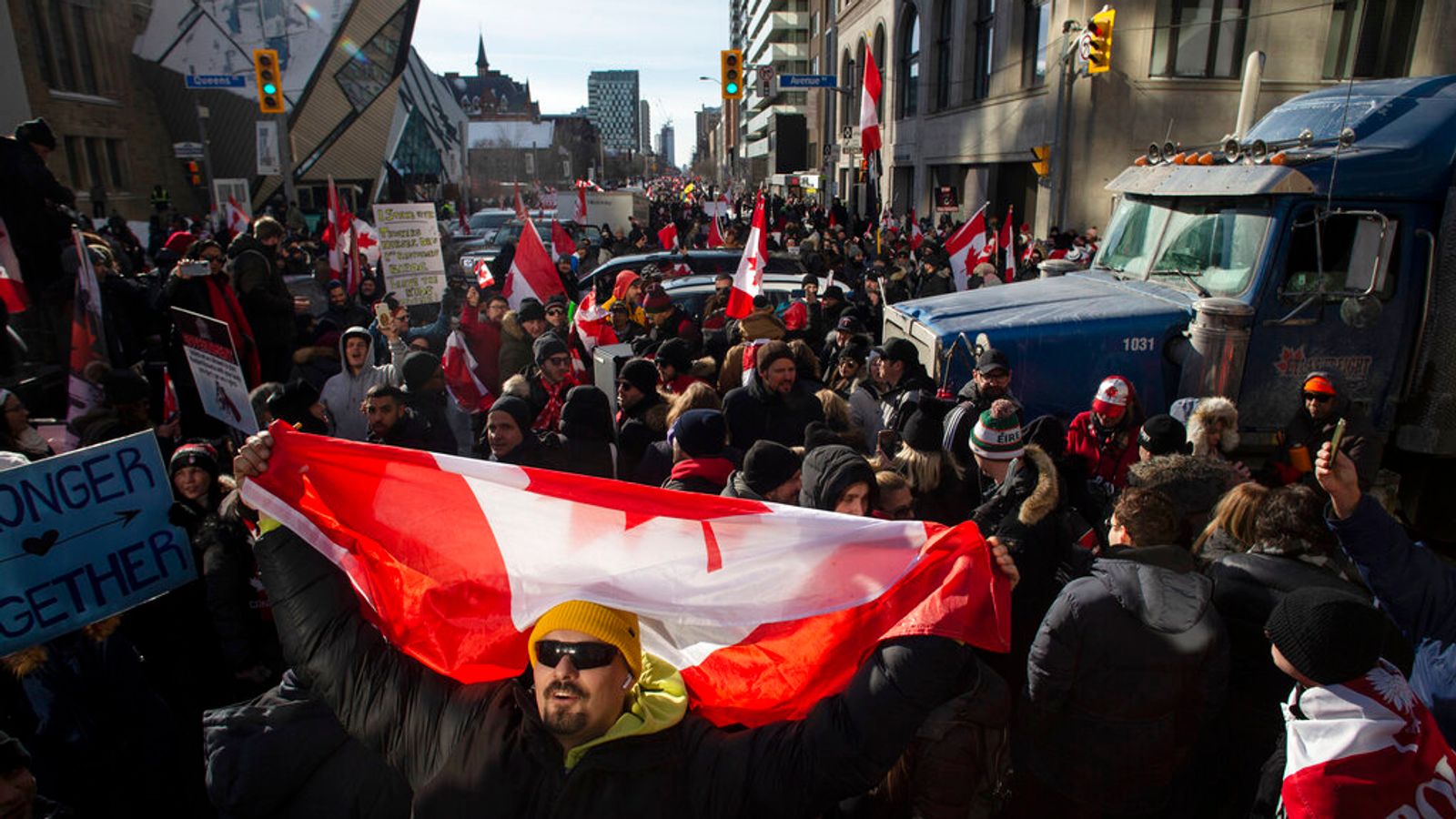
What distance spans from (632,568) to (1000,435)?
1.88 metres

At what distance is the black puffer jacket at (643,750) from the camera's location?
6.39ft

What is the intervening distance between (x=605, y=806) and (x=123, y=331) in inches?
327

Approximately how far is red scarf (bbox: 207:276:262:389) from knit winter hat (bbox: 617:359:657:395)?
3.25m

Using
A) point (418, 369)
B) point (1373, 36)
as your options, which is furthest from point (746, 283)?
point (1373, 36)

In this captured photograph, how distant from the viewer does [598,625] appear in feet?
7.14

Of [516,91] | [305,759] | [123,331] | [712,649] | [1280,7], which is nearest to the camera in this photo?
[305,759]

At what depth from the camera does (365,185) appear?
150ft

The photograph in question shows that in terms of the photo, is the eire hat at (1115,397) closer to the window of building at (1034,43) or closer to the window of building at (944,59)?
the window of building at (1034,43)

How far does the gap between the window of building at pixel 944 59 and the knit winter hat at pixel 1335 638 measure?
28.4m

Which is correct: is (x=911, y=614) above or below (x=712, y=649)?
above

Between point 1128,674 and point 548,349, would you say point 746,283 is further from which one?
point 1128,674

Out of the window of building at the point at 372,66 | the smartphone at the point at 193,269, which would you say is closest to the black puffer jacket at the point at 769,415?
the smartphone at the point at 193,269

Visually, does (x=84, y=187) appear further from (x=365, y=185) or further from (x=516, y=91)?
(x=516, y=91)

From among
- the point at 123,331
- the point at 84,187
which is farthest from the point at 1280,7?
the point at 84,187
